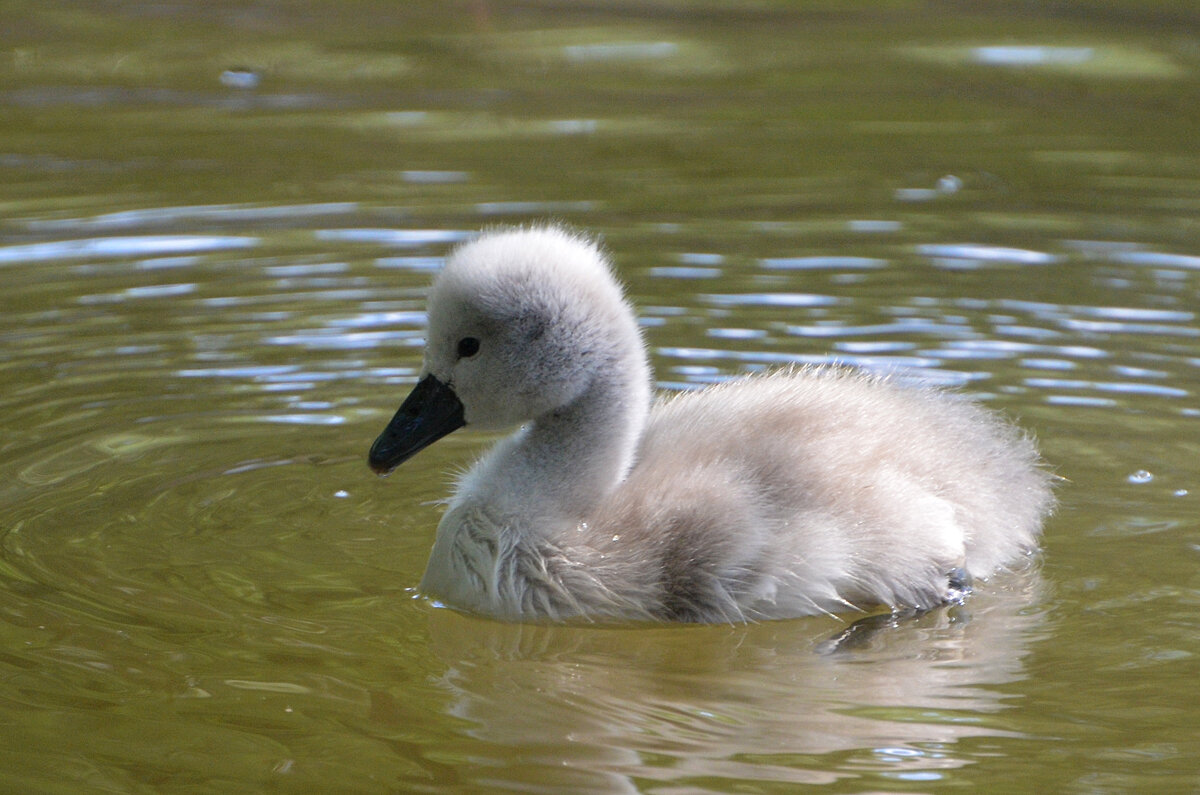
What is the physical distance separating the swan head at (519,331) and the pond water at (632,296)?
0.49m

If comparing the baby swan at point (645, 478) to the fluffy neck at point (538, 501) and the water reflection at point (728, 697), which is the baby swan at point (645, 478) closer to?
the fluffy neck at point (538, 501)

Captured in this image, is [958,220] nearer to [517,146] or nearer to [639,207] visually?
[639,207]

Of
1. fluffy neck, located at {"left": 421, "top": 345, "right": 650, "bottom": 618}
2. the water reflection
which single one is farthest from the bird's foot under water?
fluffy neck, located at {"left": 421, "top": 345, "right": 650, "bottom": 618}

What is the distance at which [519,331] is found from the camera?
468cm

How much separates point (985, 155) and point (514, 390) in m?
5.11

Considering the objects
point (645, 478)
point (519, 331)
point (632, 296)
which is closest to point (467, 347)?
point (519, 331)

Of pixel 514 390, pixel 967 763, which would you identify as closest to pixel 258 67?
pixel 514 390

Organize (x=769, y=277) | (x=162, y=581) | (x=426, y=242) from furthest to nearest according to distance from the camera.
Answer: (x=426, y=242) < (x=769, y=277) < (x=162, y=581)

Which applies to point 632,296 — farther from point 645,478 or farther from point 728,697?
point 728,697

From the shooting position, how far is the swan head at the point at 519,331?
4.65 metres

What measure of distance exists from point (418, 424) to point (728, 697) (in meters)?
1.19

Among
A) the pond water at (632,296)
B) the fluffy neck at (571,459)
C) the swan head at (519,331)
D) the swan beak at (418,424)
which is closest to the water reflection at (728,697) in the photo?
the pond water at (632,296)

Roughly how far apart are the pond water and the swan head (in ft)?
1.61

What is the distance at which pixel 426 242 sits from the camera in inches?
305
